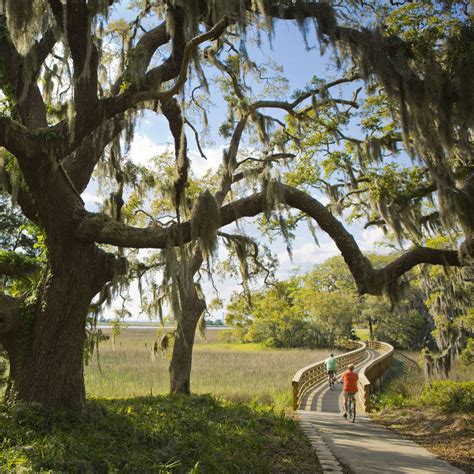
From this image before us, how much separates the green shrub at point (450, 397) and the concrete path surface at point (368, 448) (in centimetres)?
202

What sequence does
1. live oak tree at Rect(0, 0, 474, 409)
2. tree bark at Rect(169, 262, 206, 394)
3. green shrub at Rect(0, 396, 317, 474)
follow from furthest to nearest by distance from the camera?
tree bark at Rect(169, 262, 206, 394) → live oak tree at Rect(0, 0, 474, 409) → green shrub at Rect(0, 396, 317, 474)

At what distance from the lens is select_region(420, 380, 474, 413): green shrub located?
451 inches

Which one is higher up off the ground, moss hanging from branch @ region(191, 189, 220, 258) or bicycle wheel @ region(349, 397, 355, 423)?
moss hanging from branch @ region(191, 189, 220, 258)

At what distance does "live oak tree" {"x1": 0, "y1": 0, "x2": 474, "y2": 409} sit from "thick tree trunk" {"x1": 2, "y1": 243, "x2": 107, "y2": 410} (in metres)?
0.01

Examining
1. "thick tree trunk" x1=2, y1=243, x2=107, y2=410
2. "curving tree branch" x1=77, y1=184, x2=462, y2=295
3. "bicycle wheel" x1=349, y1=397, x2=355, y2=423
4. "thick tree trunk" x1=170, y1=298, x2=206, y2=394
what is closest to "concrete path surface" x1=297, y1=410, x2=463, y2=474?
"bicycle wheel" x1=349, y1=397, x2=355, y2=423

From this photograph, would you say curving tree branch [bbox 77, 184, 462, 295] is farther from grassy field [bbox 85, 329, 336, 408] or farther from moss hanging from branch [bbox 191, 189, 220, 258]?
grassy field [bbox 85, 329, 336, 408]

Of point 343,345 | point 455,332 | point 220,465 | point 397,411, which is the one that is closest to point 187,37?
point 220,465

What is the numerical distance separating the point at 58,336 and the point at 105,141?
144 inches

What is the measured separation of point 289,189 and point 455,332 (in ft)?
48.9

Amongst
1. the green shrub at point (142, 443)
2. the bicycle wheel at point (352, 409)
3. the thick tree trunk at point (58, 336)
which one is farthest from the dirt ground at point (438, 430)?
the thick tree trunk at point (58, 336)

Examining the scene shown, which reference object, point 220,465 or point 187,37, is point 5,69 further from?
point 220,465

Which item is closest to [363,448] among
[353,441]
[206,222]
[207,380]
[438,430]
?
[353,441]

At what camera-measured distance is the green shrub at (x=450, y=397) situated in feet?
37.6

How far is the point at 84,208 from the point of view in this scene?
7.15 m
